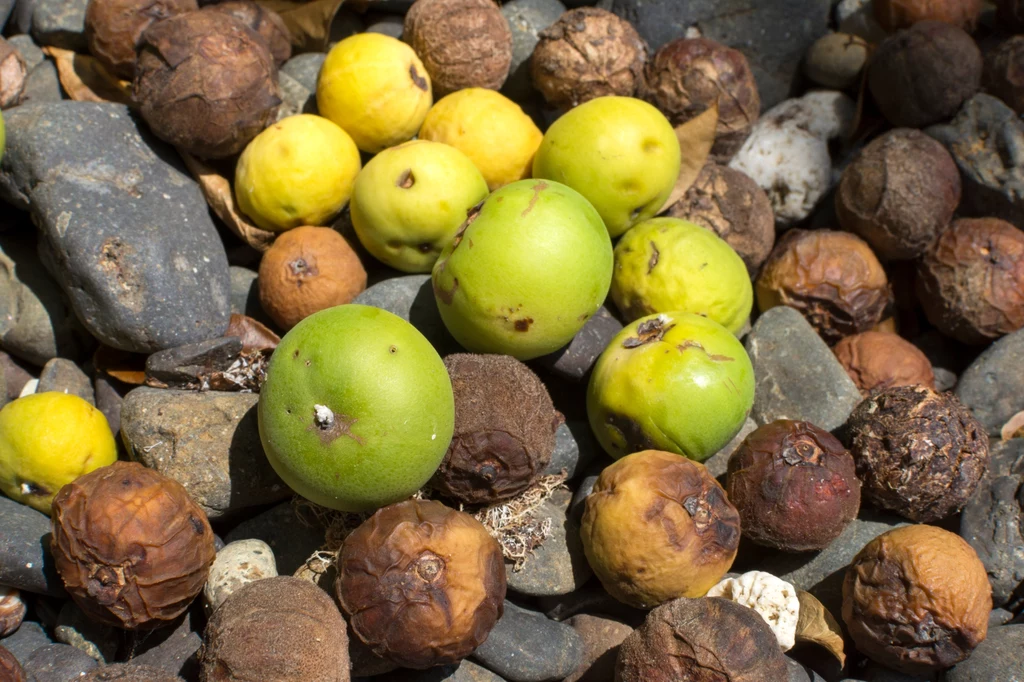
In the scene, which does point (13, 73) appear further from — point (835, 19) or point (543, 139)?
point (835, 19)

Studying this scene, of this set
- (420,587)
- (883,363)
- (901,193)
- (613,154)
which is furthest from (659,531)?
(901,193)

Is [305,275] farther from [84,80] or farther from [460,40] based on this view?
[84,80]

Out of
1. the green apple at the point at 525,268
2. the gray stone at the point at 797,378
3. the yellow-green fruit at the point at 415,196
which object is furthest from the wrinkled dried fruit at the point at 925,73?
the yellow-green fruit at the point at 415,196

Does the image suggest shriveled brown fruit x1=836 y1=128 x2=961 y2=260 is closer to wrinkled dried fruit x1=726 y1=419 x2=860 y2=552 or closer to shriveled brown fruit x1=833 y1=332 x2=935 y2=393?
shriveled brown fruit x1=833 y1=332 x2=935 y2=393

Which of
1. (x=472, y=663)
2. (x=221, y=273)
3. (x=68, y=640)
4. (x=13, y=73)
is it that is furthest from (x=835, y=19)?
(x=68, y=640)

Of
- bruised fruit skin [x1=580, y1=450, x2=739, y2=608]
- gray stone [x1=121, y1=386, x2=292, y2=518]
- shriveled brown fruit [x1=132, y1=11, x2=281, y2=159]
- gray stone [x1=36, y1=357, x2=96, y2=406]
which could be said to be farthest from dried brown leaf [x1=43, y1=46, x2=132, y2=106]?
bruised fruit skin [x1=580, y1=450, x2=739, y2=608]
